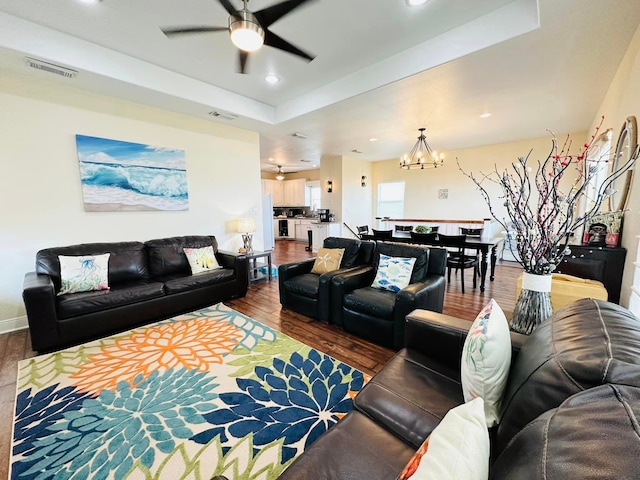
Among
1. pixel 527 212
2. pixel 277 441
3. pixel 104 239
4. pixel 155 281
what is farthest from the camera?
pixel 104 239

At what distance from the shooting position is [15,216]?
289cm

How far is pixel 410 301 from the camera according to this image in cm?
223

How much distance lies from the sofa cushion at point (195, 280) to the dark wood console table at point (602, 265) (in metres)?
3.95

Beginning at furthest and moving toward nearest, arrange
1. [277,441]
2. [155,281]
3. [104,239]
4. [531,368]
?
1. [104,239]
2. [155,281]
3. [277,441]
4. [531,368]

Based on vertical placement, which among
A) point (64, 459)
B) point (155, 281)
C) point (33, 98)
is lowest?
point (64, 459)

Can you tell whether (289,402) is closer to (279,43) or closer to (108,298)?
(108,298)

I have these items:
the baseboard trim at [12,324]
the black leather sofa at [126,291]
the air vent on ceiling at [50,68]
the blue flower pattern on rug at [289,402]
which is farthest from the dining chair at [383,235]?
the baseboard trim at [12,324]

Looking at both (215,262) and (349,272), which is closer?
(349,272)

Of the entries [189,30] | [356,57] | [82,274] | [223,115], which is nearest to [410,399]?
[189,30]

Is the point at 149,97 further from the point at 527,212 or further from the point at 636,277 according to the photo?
the point at 636,277

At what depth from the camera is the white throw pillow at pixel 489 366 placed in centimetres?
101

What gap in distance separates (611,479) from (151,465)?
1.86m

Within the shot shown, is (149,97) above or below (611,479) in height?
above

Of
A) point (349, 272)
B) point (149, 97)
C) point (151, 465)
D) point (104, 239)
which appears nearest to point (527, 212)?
point (349, 272)
